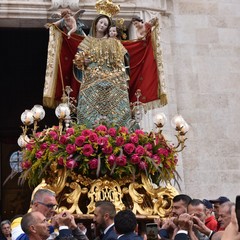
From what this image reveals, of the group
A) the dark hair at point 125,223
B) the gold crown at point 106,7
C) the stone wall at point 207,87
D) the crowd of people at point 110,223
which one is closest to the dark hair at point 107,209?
the crowd of people at point 110,223

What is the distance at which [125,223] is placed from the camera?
528cm

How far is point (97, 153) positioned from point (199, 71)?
4.78m

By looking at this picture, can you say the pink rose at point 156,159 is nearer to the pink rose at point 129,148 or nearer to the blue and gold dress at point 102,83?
the pink rose at point 129,148

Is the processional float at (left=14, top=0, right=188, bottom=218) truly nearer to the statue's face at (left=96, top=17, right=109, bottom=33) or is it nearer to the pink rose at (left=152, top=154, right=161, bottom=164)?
the pink rose at (left=152, top=154, right=161, bottom=164)

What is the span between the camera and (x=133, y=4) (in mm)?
12281

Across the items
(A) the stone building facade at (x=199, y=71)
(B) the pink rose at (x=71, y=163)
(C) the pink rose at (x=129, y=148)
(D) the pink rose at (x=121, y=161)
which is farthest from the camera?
(A) the stone building facade at (x=199, y=71)

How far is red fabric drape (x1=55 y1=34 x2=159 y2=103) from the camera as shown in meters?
10.0

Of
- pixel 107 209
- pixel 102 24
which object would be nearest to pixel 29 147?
pixel 102 24

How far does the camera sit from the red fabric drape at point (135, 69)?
10.0 meters

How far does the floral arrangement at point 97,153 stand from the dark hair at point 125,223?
8.90 ft

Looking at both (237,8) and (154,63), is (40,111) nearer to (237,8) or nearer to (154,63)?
(154,63)

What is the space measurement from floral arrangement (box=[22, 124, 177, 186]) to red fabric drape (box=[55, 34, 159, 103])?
162 centimetres

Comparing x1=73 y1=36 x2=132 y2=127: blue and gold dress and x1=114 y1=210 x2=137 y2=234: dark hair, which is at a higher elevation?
x1=73 y1=36 x2=132 y2=127: blue and gold dress

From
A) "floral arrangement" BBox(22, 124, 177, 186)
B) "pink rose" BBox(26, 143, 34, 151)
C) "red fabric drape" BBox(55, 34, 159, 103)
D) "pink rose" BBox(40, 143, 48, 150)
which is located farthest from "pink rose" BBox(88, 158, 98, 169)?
"red fabric drape" BBox(55, 34, 159, 103)
